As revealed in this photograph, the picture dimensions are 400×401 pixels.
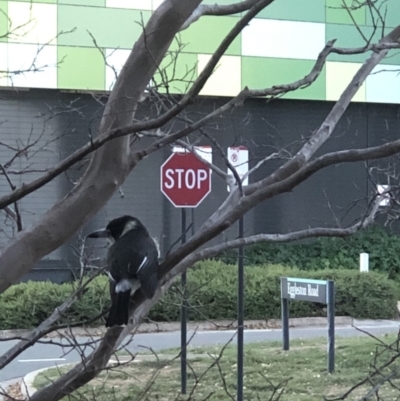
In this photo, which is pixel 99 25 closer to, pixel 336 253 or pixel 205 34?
pixel 205 34

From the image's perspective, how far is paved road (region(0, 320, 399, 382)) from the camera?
38.3 feet

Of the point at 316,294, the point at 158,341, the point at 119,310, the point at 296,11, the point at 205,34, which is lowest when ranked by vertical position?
the point at 158,341

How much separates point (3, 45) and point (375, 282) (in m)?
9.51

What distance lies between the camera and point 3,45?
1738 centimetres

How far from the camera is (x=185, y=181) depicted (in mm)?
8289

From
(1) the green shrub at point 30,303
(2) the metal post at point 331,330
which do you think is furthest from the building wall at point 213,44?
(2) the metal post at point 331,330

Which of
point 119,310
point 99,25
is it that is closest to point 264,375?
point 119,310

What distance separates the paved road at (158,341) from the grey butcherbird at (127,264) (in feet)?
22.1

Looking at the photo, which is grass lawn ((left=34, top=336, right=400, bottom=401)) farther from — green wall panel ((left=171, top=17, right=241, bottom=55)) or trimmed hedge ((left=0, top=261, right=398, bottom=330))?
green wall panel ((left=171, top=17, right=241, bottom=55))

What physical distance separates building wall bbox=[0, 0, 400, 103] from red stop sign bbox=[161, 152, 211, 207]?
882 cm

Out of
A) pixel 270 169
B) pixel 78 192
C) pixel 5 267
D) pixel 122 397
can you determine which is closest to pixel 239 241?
pixel 78 192

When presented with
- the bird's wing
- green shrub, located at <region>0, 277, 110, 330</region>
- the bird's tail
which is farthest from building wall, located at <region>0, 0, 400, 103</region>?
the bird's tail

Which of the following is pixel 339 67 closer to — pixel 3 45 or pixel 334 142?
pixel 334 142

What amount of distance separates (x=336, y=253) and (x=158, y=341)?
8.53 metres
